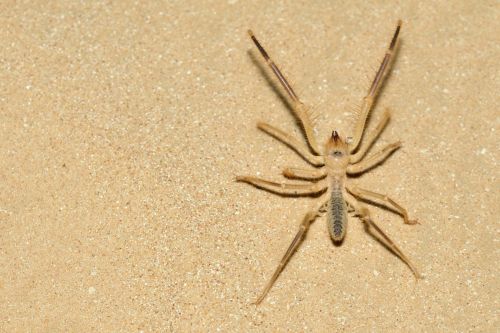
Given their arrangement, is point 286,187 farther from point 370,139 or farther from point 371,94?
point 371,94

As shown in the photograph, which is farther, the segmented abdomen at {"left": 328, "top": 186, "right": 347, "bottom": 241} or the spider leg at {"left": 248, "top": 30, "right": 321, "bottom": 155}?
the spider leg at {"left": 248, "top": 30, "right": 321, "bottom": 155}

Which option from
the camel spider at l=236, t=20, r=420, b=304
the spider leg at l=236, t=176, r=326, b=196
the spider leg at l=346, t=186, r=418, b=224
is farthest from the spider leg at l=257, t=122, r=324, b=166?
the spider leg at l=346, t=186, r=418, b=224

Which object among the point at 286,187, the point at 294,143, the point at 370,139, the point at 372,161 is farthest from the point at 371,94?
the point at 286,187

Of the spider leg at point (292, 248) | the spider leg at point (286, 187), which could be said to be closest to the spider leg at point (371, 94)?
the spider leg at point (286, 187)

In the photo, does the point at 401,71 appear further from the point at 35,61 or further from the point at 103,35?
→ the point at 35,61

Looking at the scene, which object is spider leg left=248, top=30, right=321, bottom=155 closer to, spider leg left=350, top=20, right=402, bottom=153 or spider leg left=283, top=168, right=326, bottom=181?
spider leg left=283, top=168, right=326, bottom=181

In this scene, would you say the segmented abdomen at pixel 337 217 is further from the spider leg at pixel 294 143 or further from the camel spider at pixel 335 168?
the spider leg at pixel 294 143
